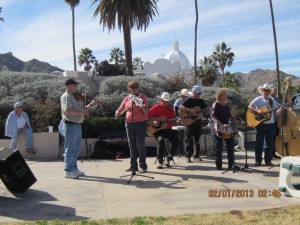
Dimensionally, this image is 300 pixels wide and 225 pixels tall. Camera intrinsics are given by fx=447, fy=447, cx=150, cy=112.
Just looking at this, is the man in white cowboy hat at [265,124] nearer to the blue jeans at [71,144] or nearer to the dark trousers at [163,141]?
the dark trousers at [163,141]

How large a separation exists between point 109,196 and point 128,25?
2013 cm

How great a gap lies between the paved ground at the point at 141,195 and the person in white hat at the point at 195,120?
1.07 metres

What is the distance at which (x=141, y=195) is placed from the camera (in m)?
6.74

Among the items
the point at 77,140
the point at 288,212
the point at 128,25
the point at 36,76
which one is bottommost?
the point at 288,212

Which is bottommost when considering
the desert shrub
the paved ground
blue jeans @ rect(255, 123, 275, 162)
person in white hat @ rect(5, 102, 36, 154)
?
the paved ground

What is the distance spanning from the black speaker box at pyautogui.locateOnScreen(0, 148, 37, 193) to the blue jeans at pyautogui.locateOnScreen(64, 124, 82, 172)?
1.33 meters

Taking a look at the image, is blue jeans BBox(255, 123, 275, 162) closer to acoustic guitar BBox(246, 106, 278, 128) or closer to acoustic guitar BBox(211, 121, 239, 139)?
acoustic guitar BBox(246, 106, 278, 128)

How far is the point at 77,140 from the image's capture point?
27.4 ft

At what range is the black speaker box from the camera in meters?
6.67

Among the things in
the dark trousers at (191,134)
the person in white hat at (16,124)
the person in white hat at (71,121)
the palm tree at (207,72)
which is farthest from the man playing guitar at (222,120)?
the palm tree at (207,72)

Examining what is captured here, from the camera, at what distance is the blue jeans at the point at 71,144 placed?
8.20 metres

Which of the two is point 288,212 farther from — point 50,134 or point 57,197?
point 50,134

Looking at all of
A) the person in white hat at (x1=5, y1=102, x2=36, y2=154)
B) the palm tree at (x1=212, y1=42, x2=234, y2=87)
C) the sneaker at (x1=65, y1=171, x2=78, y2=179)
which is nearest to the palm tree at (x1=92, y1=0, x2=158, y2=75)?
the person in white hat at (x1=5, y1=102, x2=36, y2=154)

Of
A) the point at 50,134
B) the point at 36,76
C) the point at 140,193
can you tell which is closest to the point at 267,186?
the point at 140,193
